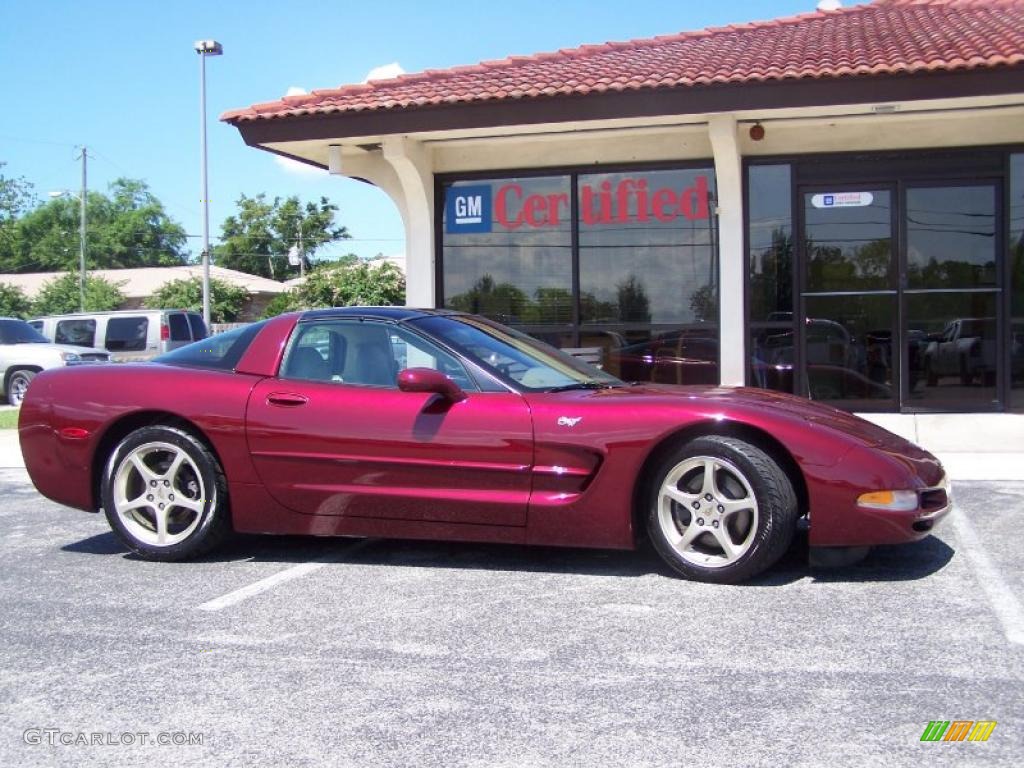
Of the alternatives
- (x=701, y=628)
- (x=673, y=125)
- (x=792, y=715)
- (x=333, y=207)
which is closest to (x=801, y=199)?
(x=673, y=125)

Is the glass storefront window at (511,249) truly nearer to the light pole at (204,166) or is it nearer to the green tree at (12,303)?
the light pole at (204,166)

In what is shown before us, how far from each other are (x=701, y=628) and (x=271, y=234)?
228 feet

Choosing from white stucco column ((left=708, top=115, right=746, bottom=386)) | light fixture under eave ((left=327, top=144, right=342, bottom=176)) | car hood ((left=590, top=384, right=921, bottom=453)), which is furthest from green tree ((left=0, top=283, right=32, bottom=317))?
car hood ((left=590, top=384, right=921, bottom=453))

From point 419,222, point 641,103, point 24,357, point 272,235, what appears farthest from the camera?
point 272,235

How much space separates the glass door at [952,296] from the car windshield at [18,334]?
15.2 meters

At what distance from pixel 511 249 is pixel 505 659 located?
8503 millimetres

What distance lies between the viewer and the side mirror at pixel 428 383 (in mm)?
4742

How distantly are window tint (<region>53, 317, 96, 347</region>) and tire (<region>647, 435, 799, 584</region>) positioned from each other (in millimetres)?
17910

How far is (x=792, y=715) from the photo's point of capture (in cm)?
311

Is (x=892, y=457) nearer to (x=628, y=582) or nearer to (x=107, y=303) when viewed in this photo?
(x=628, y=582)

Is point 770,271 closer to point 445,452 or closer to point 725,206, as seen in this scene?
point 725,206

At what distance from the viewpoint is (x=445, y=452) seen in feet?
15.6

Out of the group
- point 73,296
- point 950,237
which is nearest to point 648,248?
point 950,237

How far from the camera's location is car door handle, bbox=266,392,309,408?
5074 mm
